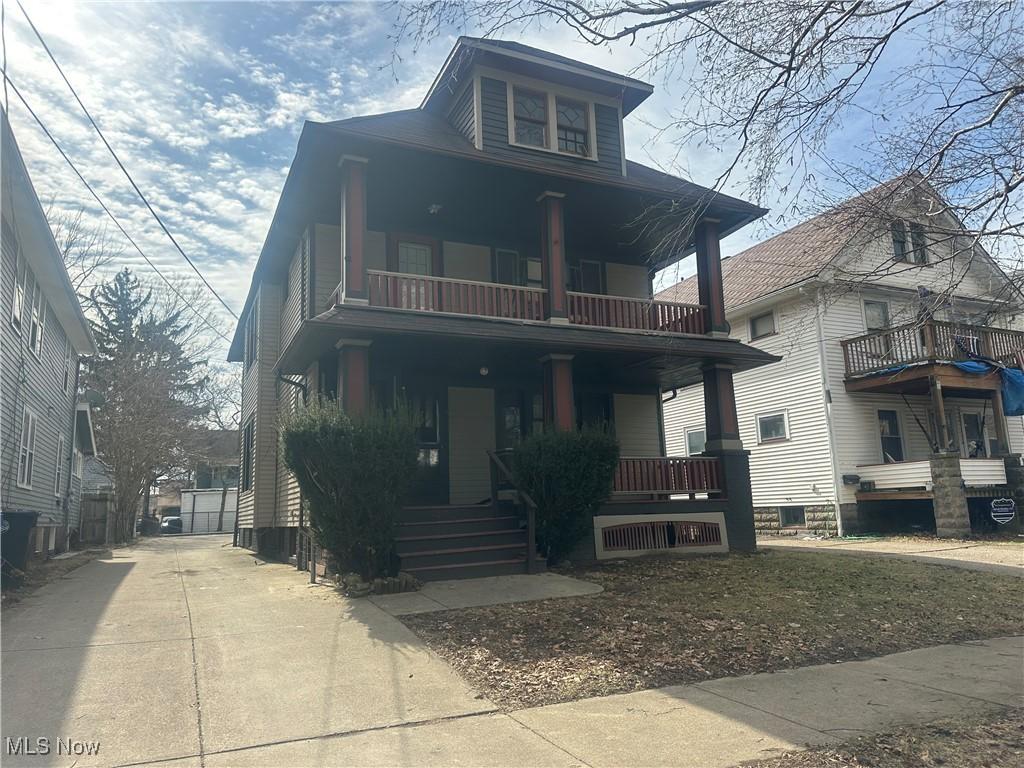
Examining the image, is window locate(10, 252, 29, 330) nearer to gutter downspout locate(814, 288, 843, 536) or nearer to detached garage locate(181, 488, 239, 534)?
gutter downspout locate(814, 288, 843, 536)

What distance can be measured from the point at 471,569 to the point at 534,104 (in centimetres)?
872

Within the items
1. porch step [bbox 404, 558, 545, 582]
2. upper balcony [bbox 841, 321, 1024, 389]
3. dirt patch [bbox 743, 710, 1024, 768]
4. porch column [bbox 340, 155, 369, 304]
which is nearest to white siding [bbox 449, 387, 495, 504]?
porch step [bbox 404, 558, 545, 582]

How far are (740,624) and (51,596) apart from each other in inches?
332

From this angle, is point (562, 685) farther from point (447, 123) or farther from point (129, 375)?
point (129, 375)

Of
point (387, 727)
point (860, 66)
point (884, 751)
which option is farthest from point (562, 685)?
point (860, 66)

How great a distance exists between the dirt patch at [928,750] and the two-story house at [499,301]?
5904mm

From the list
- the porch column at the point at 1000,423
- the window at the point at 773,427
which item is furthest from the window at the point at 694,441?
the porch column at the point at 1000,423

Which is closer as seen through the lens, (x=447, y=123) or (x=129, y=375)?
(x=447, y=123)

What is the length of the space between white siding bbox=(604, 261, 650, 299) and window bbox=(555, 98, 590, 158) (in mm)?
2610

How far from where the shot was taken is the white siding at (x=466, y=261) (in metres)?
13.4

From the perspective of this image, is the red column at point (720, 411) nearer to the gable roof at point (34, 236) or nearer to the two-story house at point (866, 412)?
the two-story house at point (866, 412)

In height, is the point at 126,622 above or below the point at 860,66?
below

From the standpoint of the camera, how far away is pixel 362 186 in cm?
1047

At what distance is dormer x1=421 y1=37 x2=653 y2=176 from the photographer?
12.3 meters
